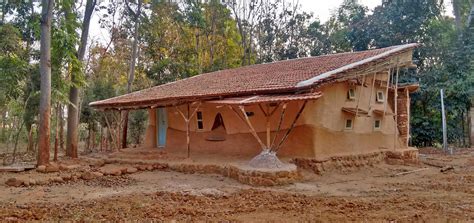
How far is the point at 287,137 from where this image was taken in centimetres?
1100

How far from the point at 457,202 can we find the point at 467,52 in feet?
46.3

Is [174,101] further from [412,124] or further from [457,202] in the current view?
[412,124]

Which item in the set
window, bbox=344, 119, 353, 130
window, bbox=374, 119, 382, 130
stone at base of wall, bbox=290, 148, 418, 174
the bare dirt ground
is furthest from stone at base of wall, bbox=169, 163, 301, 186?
window, bbox=374, 119, 382, 130

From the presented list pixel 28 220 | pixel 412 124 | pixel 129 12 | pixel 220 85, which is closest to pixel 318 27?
pixel 412 124

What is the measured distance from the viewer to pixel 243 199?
7301mm

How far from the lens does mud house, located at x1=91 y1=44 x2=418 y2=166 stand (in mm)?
10422

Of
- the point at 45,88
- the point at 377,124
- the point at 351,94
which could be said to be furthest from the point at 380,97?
the point at 45,88

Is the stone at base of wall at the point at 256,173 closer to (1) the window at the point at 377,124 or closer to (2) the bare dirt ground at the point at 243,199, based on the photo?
(2) the bare dirt ground at the point at 243,199

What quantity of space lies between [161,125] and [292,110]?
607 cm

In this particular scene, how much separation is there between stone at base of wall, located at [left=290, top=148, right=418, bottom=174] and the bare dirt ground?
0.89 feet

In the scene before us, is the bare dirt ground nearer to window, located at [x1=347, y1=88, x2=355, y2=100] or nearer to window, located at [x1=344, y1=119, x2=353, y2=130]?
window, located at [x1=344, y1=119, x2=353, y2=130]

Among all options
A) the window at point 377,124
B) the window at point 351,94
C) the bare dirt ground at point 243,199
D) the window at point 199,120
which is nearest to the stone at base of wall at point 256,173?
the bare dirt ground at point 243,199

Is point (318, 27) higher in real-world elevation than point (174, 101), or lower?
higher

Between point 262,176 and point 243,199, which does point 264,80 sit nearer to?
point 262,176
